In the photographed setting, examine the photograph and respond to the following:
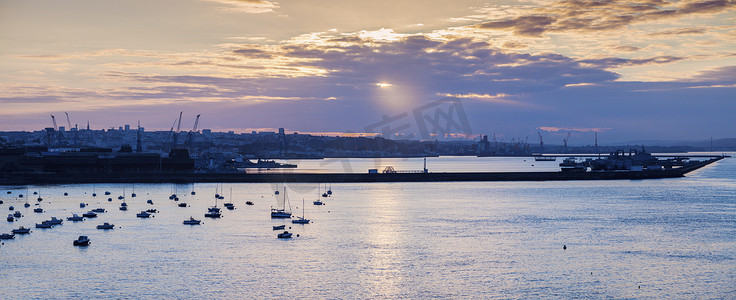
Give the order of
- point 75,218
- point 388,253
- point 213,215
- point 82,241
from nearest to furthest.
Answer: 1. point 388,253
2. point 82,241
3. point 75,218
4. point 213,215

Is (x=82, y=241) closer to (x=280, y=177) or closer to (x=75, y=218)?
(x=75, y=218)

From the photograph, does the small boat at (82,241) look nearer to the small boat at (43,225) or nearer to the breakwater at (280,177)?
the small boat at (43,225)

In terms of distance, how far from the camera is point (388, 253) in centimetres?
4219

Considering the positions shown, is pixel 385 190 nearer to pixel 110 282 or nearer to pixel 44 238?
pixel 44 238

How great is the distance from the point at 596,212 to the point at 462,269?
33909mm

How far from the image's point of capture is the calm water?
109 ft

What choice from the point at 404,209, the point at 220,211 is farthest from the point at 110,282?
the point at 404,209

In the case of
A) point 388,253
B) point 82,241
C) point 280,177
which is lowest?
point 388,253

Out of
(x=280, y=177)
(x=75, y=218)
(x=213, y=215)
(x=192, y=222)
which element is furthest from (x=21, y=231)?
(x=280, y=177)

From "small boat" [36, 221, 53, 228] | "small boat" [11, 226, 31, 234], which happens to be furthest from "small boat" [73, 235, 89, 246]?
"small boat" [36, 221, 53, 228]

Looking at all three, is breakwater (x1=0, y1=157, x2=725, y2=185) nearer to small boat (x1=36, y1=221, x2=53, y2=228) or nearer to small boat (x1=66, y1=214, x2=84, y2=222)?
small boat (x1=66, y1=214, x2=84, y2=222)

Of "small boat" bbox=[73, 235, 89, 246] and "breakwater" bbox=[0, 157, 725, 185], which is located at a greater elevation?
"breakwater" bbox=[0, 157, 725, 185]

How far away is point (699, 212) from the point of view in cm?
6800

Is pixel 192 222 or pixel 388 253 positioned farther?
pixel 192 222
